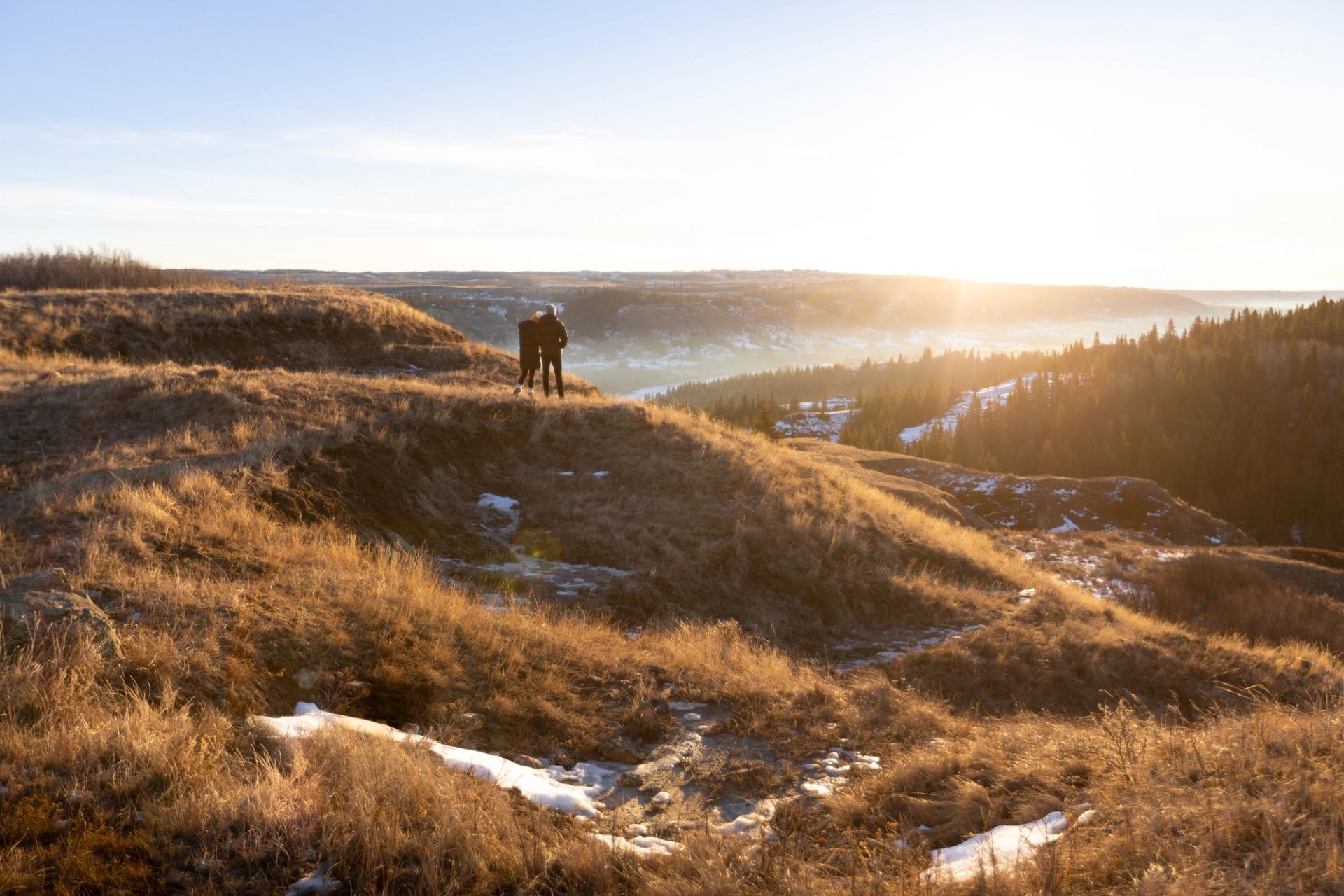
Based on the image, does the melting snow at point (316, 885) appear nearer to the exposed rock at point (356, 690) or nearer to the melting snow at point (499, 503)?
the exposed rock at point (356, 690)

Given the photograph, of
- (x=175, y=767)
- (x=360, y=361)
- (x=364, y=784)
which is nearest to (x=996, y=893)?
(x=364, y=784)

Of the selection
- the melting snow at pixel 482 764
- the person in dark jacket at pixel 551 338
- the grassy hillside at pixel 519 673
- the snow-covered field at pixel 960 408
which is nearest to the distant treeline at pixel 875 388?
the snow-covered field at pixel 960 408

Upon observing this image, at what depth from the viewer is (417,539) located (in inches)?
495

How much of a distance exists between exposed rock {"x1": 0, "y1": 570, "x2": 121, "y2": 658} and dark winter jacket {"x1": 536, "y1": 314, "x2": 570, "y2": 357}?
1357cm

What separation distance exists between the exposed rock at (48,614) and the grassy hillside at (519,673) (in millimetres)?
98

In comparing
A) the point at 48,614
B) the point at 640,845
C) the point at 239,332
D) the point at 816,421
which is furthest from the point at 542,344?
the point at 816,421

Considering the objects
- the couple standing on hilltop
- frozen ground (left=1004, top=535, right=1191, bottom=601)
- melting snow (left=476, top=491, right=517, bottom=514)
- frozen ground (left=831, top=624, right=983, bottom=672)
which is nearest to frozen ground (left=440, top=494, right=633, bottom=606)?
melting snow (left=476, top=491, right=517, bottom=514)

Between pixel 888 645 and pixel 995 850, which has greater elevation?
pixel 995 850

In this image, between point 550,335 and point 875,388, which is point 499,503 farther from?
point 875,388

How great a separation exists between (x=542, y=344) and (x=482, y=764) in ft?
49.6

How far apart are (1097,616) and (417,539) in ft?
43.1

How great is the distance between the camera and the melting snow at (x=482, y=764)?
5414mm

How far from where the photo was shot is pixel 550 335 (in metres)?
19.6

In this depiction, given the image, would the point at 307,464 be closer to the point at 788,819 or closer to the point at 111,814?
the point at 111,814
